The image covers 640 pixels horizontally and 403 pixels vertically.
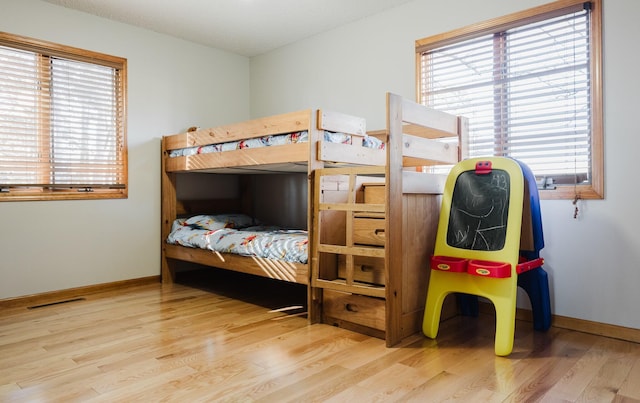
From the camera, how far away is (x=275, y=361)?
2.01 metres

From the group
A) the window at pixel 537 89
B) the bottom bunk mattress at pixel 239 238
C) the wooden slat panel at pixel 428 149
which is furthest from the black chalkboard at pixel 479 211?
the bottom bunk mattress at pixel 239 238

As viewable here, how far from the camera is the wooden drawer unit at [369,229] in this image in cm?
247

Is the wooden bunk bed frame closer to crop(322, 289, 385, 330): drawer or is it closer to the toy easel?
crop(322, 289, 385, 330): drawer

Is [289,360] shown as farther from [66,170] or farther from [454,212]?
[66,170]

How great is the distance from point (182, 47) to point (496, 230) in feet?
10.3

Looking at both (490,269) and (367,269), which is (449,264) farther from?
(367,269)

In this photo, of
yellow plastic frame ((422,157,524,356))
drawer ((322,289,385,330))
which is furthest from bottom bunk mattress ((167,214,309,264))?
yellow plastic frame ((422,157,524,356))

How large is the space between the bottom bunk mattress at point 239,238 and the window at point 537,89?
134 cm

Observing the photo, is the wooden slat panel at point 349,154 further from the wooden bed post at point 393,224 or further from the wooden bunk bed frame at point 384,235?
the wooden bed post at point 393,224

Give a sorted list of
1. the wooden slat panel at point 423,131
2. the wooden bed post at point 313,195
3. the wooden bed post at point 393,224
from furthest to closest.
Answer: the wooden slat panel at point 423,131 → the wooden bed post at point 313,195 → the wooden bed post at point 393,224

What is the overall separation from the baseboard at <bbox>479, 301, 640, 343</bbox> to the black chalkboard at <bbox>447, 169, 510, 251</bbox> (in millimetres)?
696

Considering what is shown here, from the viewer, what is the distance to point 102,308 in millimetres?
2994

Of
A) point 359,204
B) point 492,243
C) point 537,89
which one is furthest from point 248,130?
point 537,89

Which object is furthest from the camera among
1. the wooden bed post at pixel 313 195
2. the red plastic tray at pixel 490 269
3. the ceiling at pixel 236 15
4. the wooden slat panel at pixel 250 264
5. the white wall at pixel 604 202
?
the ceiling at pixel 236 15
